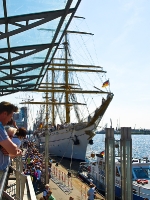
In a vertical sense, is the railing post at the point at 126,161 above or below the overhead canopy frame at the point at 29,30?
below

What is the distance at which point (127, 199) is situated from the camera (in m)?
8.94

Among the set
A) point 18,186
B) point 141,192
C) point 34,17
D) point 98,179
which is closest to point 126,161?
point 18,186

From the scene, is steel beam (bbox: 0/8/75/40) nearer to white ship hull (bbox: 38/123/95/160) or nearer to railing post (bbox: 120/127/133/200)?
railing post (bbox: 120/127/133/200)

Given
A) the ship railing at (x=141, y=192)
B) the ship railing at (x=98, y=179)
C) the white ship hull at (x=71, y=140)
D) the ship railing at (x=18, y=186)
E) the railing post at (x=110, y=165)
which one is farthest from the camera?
the white ship hull at (x=71, y=140)

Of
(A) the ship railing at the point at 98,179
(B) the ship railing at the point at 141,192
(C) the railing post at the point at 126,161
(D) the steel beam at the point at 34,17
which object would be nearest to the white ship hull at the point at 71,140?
(A) the ship railing at the point at 98,179

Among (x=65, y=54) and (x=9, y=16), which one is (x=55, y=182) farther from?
(x=65, y=54)

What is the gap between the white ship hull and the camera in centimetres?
4188

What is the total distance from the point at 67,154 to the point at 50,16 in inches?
1568

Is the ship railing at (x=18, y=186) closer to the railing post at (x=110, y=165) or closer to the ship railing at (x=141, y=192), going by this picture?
the railing post at (x=110, y=165)

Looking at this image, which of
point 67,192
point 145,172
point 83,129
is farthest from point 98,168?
point 83,129

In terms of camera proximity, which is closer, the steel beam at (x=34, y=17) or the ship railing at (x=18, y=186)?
the ship railing at (x=18, y=186)

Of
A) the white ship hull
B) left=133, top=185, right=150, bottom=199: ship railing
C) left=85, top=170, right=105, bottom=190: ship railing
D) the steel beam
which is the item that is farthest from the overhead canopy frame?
the white ship hull

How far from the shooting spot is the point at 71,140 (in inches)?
1738

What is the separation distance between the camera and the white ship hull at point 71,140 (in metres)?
41.9
